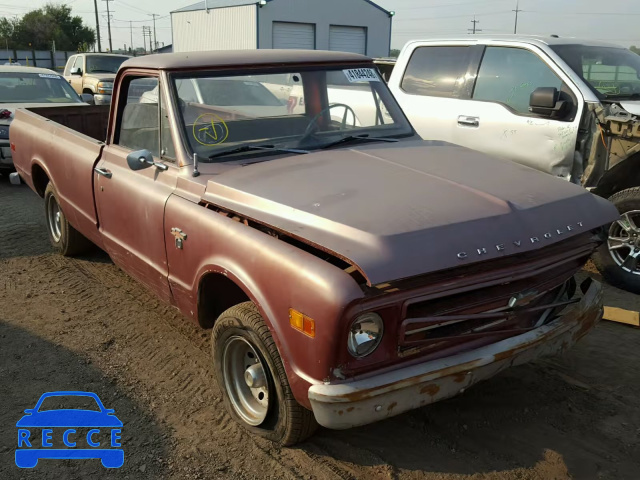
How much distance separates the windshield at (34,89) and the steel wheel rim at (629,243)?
8.55 m

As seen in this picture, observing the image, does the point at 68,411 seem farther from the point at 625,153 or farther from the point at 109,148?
the point at 625,153

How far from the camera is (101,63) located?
1786 centimetres

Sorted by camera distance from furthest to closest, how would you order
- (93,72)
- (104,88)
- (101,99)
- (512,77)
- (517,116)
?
(93,72)
(104,88)
(101,99)
(512,77)
(517,116)

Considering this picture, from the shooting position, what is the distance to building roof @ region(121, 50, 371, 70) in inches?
150

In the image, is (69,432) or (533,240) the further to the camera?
(69,432)

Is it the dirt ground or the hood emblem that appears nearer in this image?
the dirt ground

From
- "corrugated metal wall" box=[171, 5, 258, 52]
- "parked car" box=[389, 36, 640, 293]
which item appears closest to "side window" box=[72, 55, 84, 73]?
"corrugated metal wall" box=[171, 5, 258, 52]

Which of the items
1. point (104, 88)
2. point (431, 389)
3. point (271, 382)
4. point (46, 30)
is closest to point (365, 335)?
point (431, 389)

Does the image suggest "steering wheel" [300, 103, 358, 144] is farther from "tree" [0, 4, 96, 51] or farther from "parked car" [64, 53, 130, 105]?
"tree" [0, 4, 96, 51]

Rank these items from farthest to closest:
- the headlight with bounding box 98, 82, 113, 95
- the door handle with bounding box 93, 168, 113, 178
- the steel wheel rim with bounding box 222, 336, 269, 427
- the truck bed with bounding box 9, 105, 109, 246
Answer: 1. the headlight with bounding box 98, 82, 113, 95
2. the truck bed with bounding box 9, 105, 109, 246
3. the door handle with bounding box 93, 168, 113, 178
4. the steel wheel rim with bounding box 222, 336, 269, 427

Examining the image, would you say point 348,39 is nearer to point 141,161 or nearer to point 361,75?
point 361,75

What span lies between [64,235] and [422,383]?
4.27 meters

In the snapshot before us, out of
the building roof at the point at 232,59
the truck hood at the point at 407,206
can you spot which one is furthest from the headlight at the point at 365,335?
the building roof at the point at 232,59

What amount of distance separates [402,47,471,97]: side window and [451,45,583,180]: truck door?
24 centimetres
